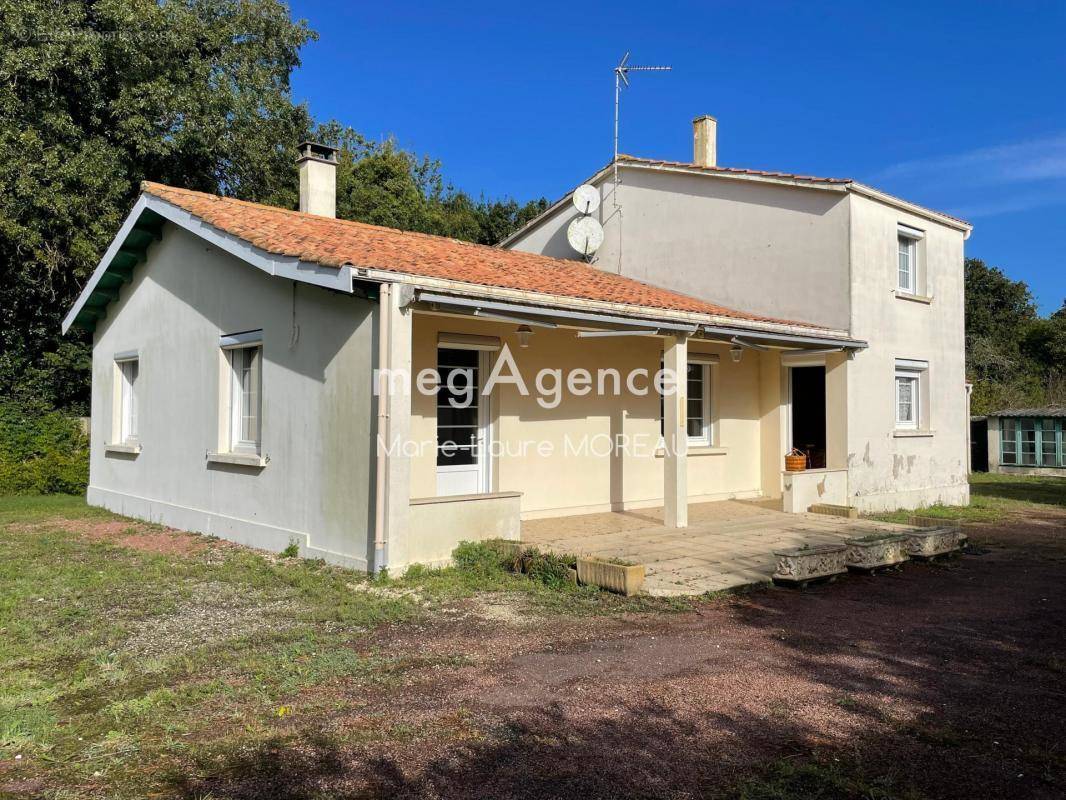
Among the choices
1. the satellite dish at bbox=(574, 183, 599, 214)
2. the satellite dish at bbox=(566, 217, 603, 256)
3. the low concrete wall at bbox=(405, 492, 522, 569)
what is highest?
the satellite dish at bbox=(574, 183, 599, 214)

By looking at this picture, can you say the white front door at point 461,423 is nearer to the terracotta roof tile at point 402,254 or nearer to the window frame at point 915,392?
the terracotta roof tile at point 402,254

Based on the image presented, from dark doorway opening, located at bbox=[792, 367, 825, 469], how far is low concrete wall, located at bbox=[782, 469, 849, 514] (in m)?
2.13

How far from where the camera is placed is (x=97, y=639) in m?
5.63

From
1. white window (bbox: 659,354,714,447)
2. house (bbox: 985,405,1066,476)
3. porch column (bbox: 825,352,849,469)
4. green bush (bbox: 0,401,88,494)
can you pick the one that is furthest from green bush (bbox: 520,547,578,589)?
house (bbox: 985,405,1066,476)

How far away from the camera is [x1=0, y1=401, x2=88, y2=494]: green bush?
52.1ft

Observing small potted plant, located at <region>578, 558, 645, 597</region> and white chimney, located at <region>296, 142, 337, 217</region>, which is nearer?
small potted plant, located at <region>578, 558, 645, 597</region>

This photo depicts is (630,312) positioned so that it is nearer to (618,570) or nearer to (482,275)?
(482,275)

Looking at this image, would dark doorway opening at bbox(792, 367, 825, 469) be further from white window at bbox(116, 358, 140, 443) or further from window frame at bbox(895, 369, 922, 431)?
white window at bbox(116, 358, 140, 443)

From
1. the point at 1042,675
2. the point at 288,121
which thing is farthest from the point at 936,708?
the point at 288,121

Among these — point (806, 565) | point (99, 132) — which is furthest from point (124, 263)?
point (806, 565)

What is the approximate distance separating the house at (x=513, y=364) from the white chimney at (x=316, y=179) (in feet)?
0.17

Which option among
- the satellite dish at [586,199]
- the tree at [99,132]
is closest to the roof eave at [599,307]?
the satellite dish at [586,199]

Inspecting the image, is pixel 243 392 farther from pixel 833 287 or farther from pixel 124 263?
pixel 833 287

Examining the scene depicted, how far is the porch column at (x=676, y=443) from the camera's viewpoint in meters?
9.97
